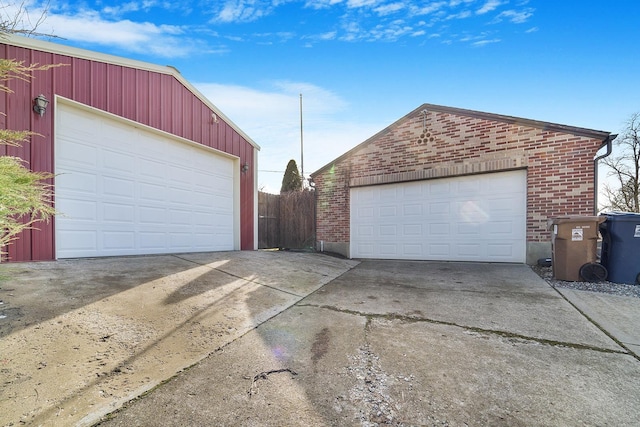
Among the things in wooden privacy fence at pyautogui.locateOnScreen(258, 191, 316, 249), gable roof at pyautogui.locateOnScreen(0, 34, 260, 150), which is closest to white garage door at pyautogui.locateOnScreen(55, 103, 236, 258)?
gable roof at pyautogui.locateOnScreen(0, 34, 260, 150)

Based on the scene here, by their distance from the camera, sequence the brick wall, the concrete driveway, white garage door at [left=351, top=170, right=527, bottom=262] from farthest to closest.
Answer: white garage door at [left=351, top=170, right=527, bottom=262] → the brick wall → the concrete driveway

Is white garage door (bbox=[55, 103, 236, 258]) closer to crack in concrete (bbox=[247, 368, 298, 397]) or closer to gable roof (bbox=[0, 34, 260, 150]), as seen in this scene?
gable roof (bbox=[0, 34, 260, 150])

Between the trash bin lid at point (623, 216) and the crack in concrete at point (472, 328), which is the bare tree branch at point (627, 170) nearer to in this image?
the trash bin lid at point (623, 216)

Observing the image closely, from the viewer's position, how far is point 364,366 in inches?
78.9

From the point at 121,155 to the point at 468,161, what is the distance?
295 inches

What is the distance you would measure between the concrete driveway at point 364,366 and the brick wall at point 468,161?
343cm

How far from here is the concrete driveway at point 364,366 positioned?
1497 millimetres

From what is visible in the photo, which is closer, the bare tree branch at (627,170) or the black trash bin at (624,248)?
the black trash bin at (624,248)

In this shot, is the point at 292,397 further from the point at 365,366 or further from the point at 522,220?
the point at 522,220

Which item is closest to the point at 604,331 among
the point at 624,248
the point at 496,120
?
the point at 624,248

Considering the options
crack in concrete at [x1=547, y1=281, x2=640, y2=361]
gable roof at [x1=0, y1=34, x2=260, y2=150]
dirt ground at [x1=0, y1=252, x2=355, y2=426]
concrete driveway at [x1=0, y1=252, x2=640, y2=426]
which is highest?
gable roof at [x1=0, y1=34, x2=260, y2=150]

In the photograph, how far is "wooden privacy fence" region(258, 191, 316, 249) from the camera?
9.81m

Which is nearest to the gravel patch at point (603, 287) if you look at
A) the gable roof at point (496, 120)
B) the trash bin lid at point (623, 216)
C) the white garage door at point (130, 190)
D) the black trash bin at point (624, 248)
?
the black trash bin at point (624, 248)

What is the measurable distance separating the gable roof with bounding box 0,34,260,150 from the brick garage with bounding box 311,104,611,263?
406 cm
